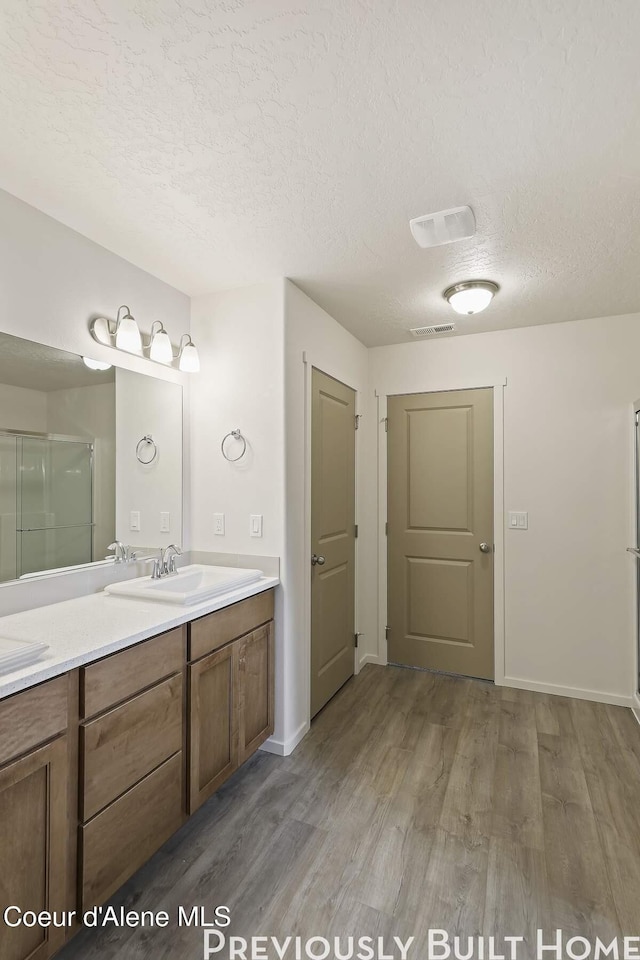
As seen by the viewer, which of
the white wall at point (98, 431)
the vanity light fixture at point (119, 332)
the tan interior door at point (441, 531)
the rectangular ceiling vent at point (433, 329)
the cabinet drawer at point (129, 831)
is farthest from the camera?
the tan interior door at point (441, 531)

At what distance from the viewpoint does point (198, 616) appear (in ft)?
6.10

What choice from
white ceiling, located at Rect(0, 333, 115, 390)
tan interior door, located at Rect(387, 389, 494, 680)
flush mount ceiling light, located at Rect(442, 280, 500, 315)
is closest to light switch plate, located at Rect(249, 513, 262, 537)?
white ceiling, located at Rect(0, 333, 115, 390)

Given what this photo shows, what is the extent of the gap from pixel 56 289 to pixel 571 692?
12.1ft

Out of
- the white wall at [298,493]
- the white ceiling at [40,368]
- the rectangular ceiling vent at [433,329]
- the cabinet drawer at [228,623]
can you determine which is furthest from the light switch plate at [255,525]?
the rectangular ceiling vent at [433,329]

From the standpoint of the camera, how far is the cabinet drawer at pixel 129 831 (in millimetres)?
1390

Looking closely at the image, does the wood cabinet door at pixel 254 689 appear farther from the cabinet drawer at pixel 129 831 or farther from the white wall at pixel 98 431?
the white wall at pixel 98 431

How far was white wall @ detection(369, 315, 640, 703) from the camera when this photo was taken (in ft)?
9.80

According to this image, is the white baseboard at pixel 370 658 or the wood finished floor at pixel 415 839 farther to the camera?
the white baseboard at pixel 370 658

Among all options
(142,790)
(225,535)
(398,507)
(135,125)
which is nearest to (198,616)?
(142,790)

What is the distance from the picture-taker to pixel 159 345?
7.73ft

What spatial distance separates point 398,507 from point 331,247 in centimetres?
198

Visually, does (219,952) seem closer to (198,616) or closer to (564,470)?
(198,616)

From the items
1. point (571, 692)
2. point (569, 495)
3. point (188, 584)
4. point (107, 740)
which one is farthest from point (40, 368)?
point (571, 692)

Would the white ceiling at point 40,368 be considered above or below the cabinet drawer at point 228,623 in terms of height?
above
